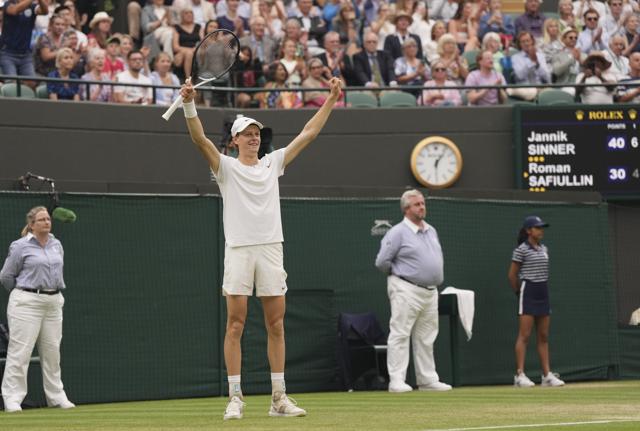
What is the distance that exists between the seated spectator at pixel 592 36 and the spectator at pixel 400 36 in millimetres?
2628

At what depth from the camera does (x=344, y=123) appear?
1788 cm

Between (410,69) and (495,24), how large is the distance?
8.64ft

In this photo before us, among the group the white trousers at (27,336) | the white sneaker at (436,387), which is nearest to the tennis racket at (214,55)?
the white trousers at (27,336)

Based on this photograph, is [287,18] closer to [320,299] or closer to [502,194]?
[502,194]

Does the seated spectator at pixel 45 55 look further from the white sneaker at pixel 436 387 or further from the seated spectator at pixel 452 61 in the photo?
the white sneaker at pixel 436 387

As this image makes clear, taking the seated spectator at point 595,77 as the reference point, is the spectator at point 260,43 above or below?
above

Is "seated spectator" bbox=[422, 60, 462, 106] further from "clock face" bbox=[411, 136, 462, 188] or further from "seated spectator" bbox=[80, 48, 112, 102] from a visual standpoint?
"seated spectator" bbox=[80, 48, 112, 102]

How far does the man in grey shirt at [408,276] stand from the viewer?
544 inches

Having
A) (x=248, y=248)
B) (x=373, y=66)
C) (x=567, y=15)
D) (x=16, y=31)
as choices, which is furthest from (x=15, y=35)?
(x=567, y=15)

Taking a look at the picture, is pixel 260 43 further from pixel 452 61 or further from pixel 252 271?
pixel 252 271

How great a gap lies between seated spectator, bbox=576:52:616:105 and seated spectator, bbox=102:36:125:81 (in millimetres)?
6325

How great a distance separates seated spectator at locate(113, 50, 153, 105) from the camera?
56.5 feet

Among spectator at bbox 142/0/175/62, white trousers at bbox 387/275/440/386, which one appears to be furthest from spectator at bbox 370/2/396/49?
white trousers at bbox 387/275/440/386

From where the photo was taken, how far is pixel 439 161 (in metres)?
18.0
